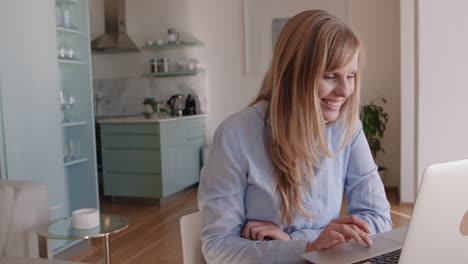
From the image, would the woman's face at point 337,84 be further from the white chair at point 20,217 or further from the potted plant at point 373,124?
the potted plant at point 373,124

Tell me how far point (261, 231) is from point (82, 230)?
4.34 ft

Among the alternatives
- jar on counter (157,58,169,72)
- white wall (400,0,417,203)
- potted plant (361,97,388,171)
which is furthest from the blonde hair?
jar on counter (157,58,169,72)

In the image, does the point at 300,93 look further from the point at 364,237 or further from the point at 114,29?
the point at 114,29

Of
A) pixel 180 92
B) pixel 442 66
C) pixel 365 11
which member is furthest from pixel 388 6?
pixel 442 66

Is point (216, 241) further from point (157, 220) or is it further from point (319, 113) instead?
point (157, 220)

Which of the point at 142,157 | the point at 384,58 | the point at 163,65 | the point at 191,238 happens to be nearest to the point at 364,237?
the point at 191,238

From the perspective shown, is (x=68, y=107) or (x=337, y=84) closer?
(x=337, y=84)

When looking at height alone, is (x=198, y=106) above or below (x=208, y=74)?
below

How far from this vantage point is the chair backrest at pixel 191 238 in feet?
3.66

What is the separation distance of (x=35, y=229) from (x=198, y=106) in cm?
327

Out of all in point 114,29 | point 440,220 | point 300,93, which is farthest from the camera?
point 114,29

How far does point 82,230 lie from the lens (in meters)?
2.06

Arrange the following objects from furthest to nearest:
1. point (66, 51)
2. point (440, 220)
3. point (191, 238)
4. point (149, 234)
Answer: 1. point (149, 234)
2. point (66, 51)
3. point (191, 238)
4. point (440, 220)

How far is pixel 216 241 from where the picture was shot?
3.31ft
